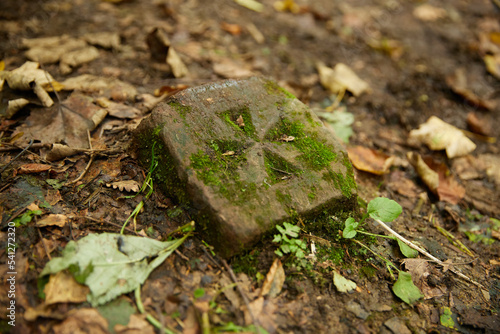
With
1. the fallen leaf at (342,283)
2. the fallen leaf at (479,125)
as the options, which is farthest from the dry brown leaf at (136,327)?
the fallen leaf at (479,125)

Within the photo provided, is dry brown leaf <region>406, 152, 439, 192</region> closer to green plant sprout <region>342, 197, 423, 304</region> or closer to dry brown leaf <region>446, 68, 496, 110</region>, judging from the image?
green plant sprout <region>342, 197, 423, 304</region>

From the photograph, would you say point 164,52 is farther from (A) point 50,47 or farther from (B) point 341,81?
(B) point 341,81

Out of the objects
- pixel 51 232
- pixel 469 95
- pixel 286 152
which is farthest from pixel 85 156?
pixel 469 95

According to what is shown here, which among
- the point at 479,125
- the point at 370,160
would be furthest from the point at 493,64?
the point at 370,160

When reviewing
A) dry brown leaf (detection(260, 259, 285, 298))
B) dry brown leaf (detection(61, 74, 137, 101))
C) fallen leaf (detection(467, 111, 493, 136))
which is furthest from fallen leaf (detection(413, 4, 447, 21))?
dry brown leaf (detection(260, 259, 285, 298))

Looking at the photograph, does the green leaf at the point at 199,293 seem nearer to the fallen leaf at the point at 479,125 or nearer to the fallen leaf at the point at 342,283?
the fallen leaf at the point at 342,283

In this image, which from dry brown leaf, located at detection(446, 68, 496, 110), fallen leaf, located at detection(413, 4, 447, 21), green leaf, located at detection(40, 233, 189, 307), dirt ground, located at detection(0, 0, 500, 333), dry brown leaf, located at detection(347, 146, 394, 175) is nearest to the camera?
green leaf, located at detection(40, 233, 189, 307)

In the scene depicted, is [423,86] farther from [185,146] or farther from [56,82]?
[56,82]
